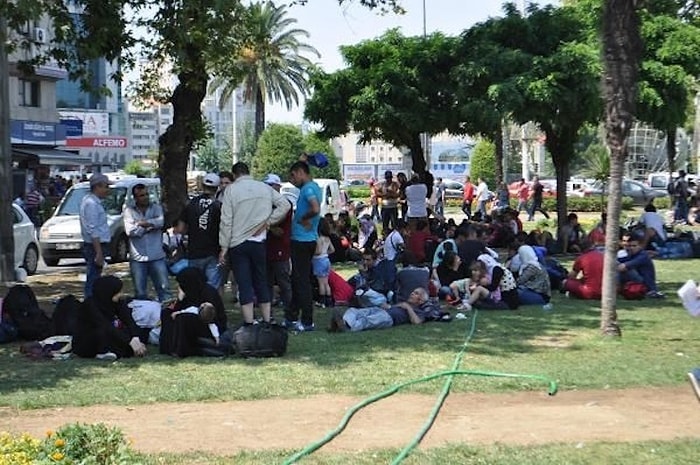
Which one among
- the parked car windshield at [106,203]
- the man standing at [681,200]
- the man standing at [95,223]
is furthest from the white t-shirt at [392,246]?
the man standing at [681,200]

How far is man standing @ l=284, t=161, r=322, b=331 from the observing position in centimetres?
1052

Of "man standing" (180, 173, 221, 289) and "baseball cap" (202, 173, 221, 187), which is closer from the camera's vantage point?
"man standing" (180, 173, 221, 289)

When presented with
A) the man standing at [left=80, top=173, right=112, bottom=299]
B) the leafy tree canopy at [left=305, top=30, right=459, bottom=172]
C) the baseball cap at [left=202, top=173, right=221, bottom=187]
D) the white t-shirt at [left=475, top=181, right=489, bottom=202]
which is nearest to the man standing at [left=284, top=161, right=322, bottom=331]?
the baseball cap at [left=202, top=173, right=221, bottom=187]

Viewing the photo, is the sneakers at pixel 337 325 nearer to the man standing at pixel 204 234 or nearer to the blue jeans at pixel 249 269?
the blue jeans at pixel 249 269

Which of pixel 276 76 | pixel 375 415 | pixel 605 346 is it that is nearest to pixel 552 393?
pixel 375 415

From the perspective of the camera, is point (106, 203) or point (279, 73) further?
point (279, 73)

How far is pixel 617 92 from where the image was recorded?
31.9 ft

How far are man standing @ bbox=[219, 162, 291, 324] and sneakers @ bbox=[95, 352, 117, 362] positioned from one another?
141 centimetres

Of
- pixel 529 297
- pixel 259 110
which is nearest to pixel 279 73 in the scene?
pixel 259 110

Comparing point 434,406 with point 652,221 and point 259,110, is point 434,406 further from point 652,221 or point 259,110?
point 259,110

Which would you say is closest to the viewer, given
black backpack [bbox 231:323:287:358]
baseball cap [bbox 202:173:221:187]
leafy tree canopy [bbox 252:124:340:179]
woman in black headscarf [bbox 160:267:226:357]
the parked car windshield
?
black backpack [bbox 231:323:287:358]

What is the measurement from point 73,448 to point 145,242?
7.20 m

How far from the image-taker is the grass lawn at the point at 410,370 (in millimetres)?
5891

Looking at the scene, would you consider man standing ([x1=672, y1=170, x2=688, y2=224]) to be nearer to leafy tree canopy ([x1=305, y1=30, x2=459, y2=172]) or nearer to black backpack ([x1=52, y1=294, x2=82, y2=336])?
leafy tree canopy ([x1=305, y1=30, x2=459, y2=172])
